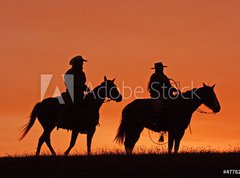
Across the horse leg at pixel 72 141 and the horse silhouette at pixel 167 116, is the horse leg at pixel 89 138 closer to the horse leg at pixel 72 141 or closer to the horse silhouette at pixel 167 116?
the horse leg at pixel 72 141

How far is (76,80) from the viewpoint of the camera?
82.5ft

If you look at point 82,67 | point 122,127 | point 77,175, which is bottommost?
point 77,175

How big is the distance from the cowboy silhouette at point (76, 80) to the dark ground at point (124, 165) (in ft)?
16.0

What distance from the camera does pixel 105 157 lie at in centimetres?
2019

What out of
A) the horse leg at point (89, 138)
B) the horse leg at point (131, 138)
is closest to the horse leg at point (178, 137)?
the horse leg at point (131, 138)

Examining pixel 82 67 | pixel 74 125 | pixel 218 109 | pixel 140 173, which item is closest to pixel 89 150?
pixel 74 125

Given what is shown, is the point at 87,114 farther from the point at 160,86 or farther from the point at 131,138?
the point at 160,86

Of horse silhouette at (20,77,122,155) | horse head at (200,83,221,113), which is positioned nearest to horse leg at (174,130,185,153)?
horse head at (200,83,221,113)

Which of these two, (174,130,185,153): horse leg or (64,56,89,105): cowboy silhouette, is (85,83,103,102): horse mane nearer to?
(64,56,89,105): cowboy silhouette

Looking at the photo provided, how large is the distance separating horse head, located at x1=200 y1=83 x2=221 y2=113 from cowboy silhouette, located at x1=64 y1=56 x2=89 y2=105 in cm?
452

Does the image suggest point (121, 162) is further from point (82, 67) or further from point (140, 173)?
point (82, 67)

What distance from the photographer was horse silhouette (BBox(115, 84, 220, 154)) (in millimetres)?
24969

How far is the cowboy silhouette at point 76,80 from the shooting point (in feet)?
82.6

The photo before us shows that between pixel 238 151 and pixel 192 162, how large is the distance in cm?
352
